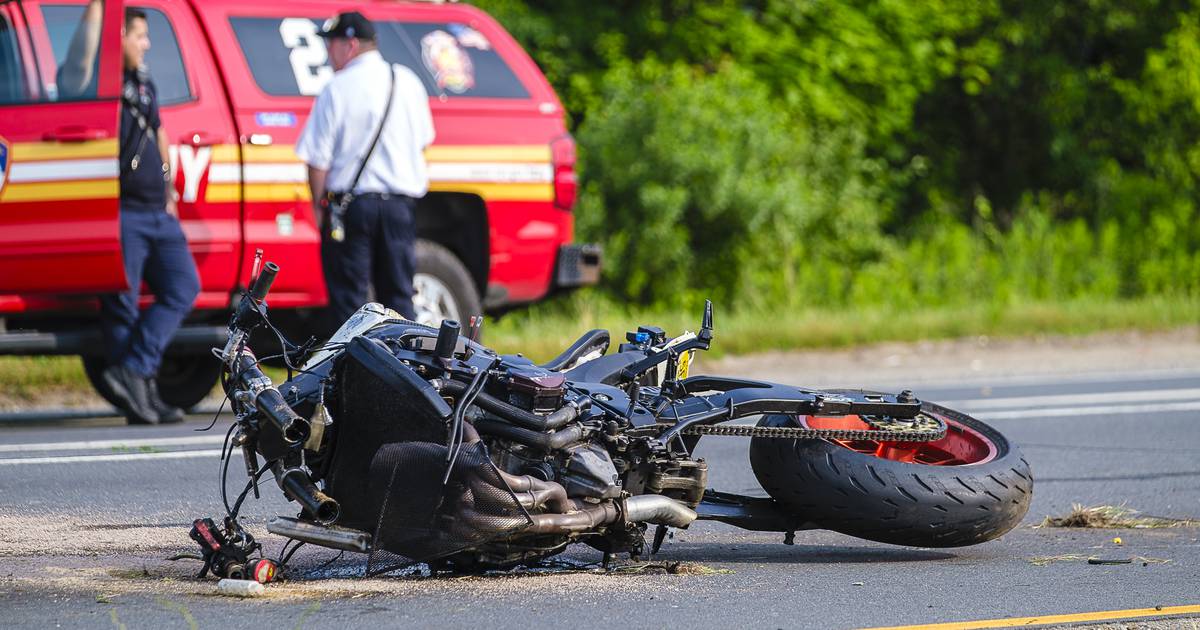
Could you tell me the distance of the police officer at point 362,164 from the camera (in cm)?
879

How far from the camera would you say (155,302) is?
8852mm

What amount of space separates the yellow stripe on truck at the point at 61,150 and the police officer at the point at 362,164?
950 mm

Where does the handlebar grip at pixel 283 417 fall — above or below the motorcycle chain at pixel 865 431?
above

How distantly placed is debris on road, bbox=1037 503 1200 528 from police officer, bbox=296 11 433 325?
3.88 metres

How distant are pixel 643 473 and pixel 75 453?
3800 millimetres

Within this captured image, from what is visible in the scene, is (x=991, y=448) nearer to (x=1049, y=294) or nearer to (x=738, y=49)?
(x=1049, y=294)

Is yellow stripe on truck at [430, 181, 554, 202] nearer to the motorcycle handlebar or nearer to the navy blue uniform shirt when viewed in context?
the navy blue uniform shirt

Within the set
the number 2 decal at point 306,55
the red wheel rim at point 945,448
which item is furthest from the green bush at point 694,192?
the red wheel rim at point 945,448

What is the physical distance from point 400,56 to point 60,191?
7.86 ft

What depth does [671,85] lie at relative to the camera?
680 inches

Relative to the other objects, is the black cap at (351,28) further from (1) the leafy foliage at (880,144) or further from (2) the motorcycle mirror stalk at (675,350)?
(1) the leafy foliage at (880,144)

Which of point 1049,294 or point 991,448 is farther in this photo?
point 1049,294

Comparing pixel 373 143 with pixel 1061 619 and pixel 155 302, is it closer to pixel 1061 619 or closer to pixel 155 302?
pixel 155 302

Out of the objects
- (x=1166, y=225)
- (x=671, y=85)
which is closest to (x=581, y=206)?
(x=671, y=85)
